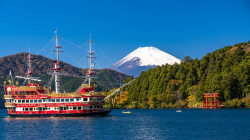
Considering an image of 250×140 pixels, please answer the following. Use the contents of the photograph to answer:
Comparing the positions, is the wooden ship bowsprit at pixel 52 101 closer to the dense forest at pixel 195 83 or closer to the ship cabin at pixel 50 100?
the ship cabin at pixel 50 100

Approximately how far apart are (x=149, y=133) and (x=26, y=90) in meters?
34.3

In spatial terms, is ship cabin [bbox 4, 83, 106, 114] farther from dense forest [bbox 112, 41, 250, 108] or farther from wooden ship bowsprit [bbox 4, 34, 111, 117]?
dense forest [bbox 112, 41, 250, 108]

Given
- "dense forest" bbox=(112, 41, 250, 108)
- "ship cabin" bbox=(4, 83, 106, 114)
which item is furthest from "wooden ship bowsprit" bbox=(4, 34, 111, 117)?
"dense forest" bbox=(112, 41, 250, 108)

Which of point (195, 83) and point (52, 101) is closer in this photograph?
point (52, 101)

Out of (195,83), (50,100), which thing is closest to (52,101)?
(50,100)

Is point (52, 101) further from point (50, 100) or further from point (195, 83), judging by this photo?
point (195, 83)

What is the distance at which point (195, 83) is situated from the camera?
124438 mm

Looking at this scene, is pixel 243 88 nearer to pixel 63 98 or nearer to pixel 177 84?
pixel 177 84

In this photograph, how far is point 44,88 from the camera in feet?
242

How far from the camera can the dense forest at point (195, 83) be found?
4168 inches

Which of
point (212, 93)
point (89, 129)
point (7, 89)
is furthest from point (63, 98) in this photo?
point (212, 93)

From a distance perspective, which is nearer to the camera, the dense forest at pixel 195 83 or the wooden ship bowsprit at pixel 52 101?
the wooden ship bowsprit at pixel 52 101

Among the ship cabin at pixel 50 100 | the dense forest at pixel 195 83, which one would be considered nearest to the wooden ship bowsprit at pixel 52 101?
the ship cabin at pixel 50 100

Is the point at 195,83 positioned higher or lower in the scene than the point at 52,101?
higher
